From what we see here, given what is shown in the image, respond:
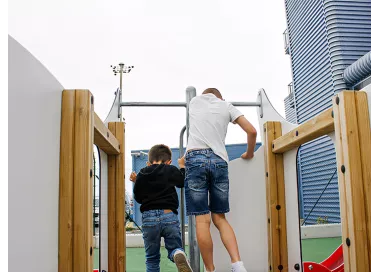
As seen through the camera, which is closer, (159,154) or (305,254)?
(159,154)

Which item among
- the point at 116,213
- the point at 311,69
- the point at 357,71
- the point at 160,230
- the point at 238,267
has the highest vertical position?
the point at 311,69

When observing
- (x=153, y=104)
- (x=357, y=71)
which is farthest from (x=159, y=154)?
(x=357, y=71)

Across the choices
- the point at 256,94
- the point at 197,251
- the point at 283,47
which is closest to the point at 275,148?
the point at 256,94

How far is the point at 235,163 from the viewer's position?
2.80 m

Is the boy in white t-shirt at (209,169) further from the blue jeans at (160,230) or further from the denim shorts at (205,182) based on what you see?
the blue jeans at (160,230)

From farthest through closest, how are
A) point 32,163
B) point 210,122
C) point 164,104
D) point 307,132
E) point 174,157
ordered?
point 174,157 < point 164,104 < point 210,122 < point 307,132 < point 32,163

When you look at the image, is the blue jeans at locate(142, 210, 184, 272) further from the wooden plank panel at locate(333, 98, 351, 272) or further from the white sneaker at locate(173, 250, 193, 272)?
the wooden plank panel at locate(333, 98, 351, 272)

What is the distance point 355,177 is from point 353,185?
0.03m

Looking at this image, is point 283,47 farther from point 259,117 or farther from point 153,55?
point 259,117

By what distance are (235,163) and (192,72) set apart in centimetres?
357

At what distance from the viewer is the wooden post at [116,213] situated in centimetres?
249

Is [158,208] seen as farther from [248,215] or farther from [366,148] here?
[366,148]

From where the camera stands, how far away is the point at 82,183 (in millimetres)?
1361

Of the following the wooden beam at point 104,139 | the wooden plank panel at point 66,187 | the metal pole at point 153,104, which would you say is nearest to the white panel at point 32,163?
the wooden plank panel at point 66,187
